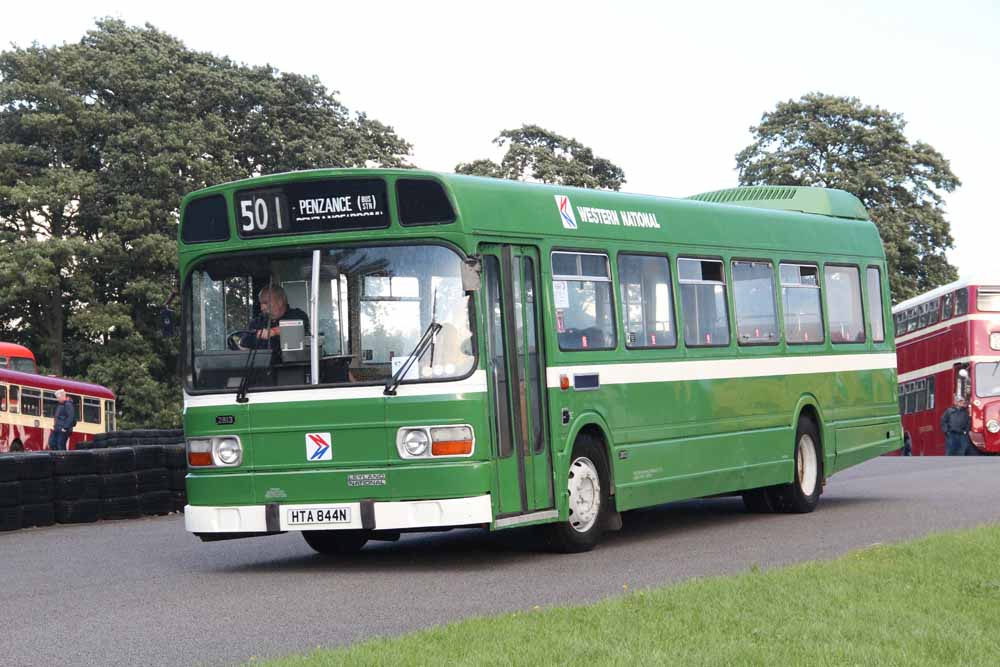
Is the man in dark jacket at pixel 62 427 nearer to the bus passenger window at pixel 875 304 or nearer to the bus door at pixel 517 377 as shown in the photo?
the bus passenger window at pixel 875 304

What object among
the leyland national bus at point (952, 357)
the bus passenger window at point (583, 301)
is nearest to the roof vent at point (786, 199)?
the bus passenger window at point (583, 301)

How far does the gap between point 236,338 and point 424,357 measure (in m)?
1.62

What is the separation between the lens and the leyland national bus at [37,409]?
137 ft

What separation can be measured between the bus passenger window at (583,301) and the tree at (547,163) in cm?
4319

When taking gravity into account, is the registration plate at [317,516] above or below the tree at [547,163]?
below

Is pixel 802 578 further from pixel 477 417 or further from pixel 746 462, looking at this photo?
pixel 746 462

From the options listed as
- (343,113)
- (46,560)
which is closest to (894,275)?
(343,113)

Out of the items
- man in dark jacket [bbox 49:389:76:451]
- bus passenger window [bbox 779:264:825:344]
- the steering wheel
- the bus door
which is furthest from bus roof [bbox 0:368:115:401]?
the bus door

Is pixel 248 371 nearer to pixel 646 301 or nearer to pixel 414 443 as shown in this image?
pixel 414 443

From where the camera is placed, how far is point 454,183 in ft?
43.9

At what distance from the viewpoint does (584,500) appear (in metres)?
14.6

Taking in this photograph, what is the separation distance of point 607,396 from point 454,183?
2.67 metres

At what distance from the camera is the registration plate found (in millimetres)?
13172

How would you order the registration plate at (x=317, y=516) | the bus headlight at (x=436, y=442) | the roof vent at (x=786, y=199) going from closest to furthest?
the bus headlight at (x=436, y=442) → the registration plate at (x=317, y=516) → the roof vent at (x=786, y=199)
